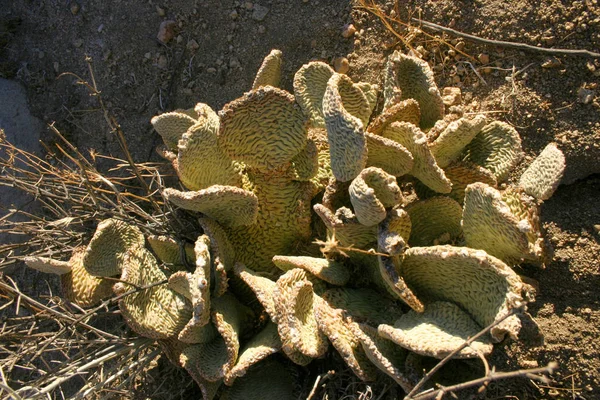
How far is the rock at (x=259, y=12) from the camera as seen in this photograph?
85.8 inches

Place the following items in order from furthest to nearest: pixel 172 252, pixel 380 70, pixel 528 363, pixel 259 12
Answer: pixel 259 12 → pixel 380 70 → pixel 172 252 → pixel 528 363

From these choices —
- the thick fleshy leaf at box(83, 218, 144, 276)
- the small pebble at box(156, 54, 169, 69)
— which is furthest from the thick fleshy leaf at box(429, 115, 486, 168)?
the small pebble at box(156, 54, 169, 69)

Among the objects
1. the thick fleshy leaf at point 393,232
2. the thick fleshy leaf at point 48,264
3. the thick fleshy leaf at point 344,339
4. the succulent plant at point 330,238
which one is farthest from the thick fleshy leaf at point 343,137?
the thick fleshy leaf at point 48,264

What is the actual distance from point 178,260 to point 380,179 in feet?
2.46

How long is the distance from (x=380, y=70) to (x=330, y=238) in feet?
2.24

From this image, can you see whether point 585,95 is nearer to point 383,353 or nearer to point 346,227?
point 346,227

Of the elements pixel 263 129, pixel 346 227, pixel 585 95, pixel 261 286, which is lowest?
pixel 261 286

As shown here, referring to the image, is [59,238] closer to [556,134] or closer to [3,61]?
[3,61]

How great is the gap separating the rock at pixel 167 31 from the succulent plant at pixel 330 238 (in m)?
0.64

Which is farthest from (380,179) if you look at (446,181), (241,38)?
(241,38)

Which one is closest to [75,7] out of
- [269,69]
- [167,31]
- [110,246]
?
[167,31]

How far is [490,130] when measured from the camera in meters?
1.62

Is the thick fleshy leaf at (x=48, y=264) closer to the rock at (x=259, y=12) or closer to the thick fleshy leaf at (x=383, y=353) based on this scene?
the thick fleshy leaf at (x=383, y=353)

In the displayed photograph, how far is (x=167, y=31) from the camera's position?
2301 millimetres
